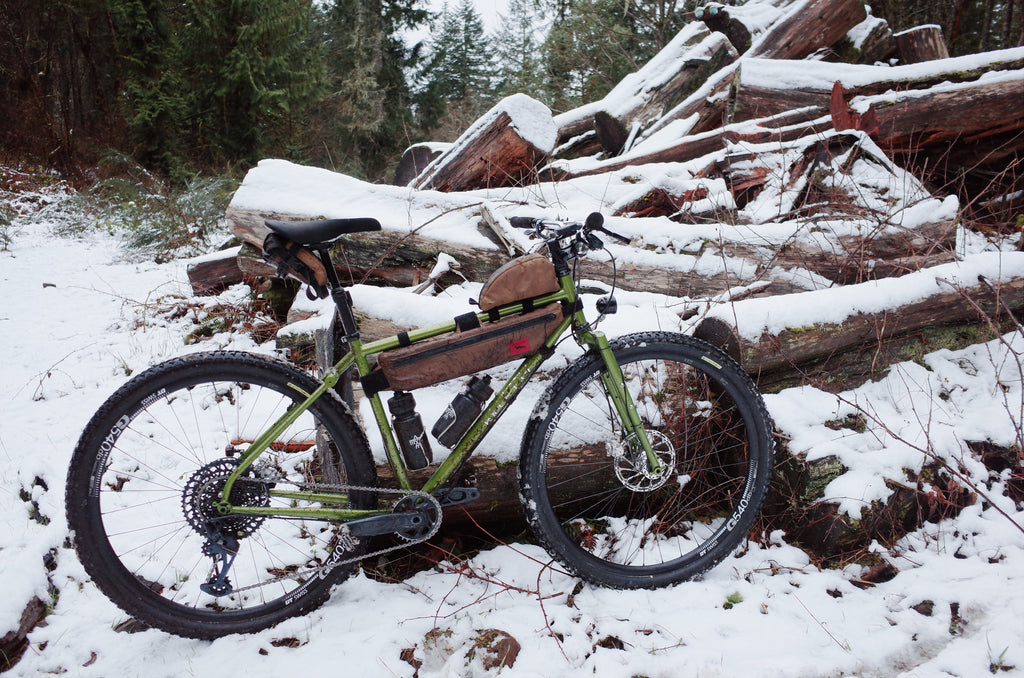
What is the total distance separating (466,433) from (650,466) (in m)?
0.73

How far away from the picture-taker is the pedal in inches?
82.7

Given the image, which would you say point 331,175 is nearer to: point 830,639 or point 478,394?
point 478,394

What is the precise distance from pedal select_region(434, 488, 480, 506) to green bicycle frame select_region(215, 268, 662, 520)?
0.12 feet

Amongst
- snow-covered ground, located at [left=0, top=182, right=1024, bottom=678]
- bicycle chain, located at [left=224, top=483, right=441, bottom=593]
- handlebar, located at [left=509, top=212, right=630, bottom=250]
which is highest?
handlebar, located at [left=509, top=212, right=630, bottom=250]

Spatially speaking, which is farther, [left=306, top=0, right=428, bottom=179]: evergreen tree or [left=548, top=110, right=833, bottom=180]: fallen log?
[left=306, top=0, right=428, bottom=179]: evergreen tree

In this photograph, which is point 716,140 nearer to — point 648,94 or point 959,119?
point 648,94

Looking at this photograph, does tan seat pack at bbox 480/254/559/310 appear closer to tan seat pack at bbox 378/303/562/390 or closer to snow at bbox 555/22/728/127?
tan seat pack at bbox 378/303/562/390

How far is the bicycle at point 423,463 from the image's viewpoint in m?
1.88

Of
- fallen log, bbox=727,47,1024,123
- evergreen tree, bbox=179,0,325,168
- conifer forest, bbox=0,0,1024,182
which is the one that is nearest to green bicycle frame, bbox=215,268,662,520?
fallen log, bbox=727,47,1024,123

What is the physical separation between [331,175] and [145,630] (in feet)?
10.2

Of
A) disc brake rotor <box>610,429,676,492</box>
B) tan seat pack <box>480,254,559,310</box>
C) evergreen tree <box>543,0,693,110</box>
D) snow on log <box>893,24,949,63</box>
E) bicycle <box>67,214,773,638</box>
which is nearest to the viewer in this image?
bicycle <box>67,214,773,638</box>

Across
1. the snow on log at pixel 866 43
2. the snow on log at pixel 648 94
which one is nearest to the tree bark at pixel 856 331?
the snow on log at pixel 648 94

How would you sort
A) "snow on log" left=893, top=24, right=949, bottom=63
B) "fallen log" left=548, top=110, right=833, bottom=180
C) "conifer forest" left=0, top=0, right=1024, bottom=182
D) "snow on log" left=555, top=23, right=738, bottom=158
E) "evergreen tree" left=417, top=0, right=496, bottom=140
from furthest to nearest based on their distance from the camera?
"evergreen tree" left=417, top=0, right=496, bottom=140
"conifer forest" left=0, top=0, right=1024, bottom=182
"snow on log" left=893, top=24, right=949, bottom=63
"snow on log" left=555, top=23, right=738, bottom=158
"fallen log" left=548, top=110, right=833, bottom=180

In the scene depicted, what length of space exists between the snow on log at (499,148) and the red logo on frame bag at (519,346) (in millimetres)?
2968
